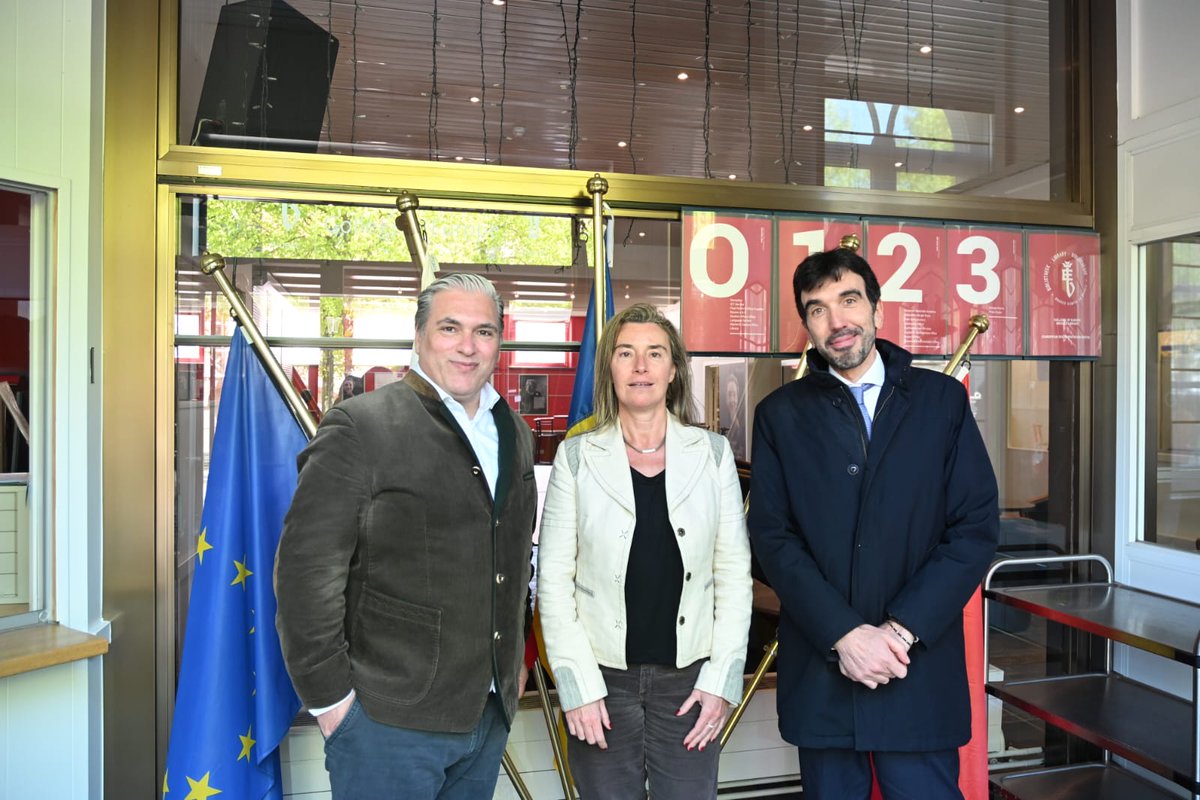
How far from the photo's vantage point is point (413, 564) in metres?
1.52

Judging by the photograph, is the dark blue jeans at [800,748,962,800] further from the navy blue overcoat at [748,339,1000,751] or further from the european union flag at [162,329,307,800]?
the european union flag at [162,329,307,800]

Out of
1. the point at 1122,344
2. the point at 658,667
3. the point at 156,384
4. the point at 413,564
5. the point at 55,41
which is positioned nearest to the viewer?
the point at 413,564

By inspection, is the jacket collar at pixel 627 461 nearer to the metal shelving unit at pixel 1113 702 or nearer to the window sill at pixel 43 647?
the metal shelving unit at pixel 1113 702

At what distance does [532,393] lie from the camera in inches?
106

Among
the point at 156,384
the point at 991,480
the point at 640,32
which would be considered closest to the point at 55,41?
the point at 156,384

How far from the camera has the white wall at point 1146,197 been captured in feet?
8.64

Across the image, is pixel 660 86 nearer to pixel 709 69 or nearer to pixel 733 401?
pixel 709 69

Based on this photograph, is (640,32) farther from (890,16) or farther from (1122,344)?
(1122,344)

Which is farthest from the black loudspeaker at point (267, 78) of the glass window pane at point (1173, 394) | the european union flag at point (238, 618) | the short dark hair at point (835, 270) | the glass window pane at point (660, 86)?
the glass window pane at point (1173, 394)

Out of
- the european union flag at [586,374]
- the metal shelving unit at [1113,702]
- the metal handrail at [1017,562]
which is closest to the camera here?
the metal shelving unit at [1113,702]

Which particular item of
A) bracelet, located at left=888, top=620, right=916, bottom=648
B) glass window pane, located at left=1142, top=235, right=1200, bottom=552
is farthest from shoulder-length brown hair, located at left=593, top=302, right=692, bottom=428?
glass window pane, located at left=1142, top=235, right=1200, bottom=552

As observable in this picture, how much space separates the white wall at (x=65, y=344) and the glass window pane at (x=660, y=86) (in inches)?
12.6

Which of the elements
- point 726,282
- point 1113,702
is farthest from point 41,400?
point 1113,702

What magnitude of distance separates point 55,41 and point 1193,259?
12.1 ft
